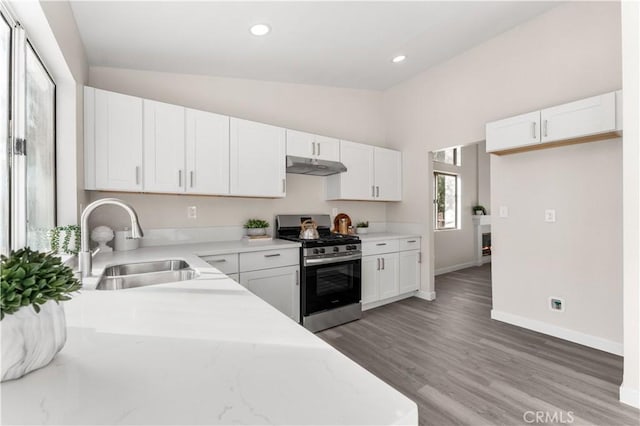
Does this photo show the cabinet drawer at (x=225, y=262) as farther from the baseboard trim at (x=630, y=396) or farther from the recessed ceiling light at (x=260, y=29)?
the baseboard trim at (x=630, y=396)

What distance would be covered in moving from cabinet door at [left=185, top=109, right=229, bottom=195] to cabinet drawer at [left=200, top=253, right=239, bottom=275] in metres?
0.65

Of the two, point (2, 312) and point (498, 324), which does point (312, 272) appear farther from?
point (2, 312)

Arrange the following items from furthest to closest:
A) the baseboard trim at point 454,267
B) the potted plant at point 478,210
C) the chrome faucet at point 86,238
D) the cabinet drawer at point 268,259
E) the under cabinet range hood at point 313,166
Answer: the potted plant at point 478,210
the baseboard trim at point 454,267
the under cabinet range hood at point 313,166
the cabinet drawer at point 268,259
the chrome faucet at point 86,238

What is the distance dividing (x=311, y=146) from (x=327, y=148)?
0.74 ft

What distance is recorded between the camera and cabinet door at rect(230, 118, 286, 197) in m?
2.95

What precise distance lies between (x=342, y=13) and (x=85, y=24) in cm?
199

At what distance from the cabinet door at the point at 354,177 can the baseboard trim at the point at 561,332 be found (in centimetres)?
202

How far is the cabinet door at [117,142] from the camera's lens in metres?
2.36

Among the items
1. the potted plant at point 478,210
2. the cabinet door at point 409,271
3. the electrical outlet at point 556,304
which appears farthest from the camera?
the potted plant at point 478,210

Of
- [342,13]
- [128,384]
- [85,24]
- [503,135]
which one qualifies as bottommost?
[128,384]

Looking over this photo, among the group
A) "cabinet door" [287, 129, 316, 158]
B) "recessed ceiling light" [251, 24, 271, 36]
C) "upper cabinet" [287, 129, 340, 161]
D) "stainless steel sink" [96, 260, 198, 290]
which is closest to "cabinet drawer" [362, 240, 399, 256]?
"upper cabinet" [287, 129, 340, 161]

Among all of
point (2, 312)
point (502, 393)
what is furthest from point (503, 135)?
point (2, 312)

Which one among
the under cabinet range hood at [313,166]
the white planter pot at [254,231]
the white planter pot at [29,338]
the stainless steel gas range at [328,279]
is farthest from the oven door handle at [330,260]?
the white planter pot at [29,338]

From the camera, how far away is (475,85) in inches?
135
